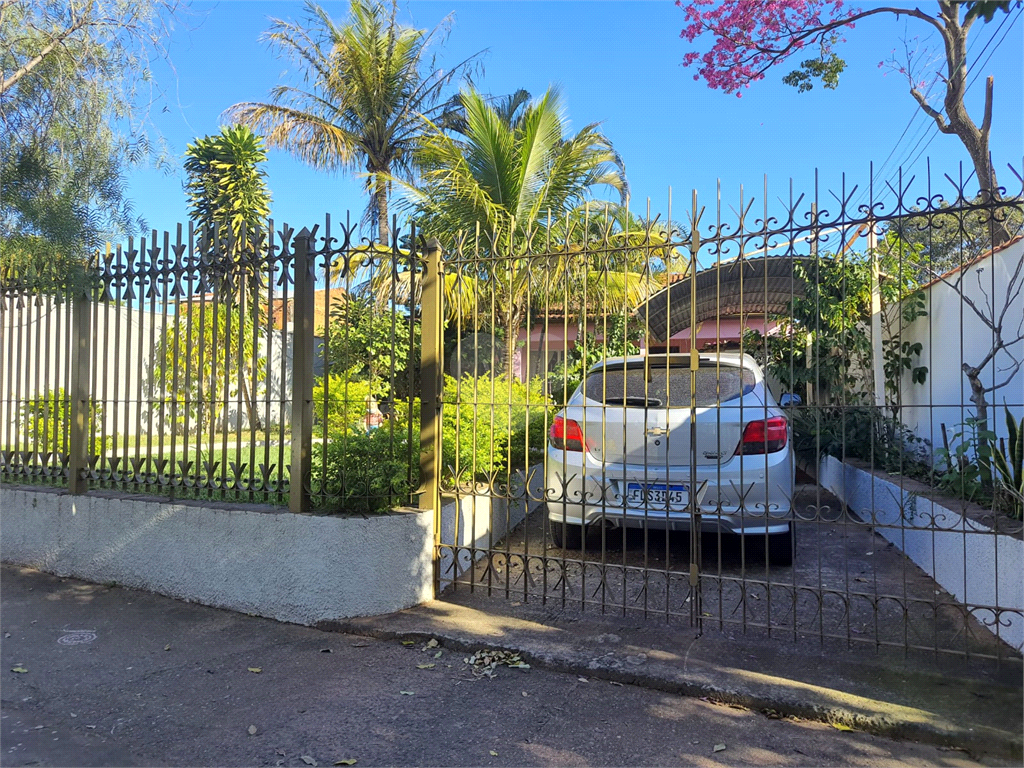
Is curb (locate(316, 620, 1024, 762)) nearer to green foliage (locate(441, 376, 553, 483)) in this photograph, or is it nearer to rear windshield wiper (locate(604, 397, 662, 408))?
green foliage (locate(441, 376, 553, 483))

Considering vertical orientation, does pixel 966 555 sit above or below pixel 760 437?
below

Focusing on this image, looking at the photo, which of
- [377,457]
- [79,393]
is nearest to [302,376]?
[377,457]

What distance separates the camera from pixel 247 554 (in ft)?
15.1

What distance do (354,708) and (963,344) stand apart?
15.4ft

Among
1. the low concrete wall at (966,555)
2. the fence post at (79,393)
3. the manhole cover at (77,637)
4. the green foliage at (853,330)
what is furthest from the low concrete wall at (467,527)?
the fence post at (79,393)

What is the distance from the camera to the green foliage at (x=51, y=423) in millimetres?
5707

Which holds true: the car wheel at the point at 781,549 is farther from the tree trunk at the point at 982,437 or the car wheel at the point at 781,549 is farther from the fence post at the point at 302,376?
the fence post at the point at 302,376

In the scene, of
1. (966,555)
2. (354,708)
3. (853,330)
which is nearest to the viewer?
(354,708)

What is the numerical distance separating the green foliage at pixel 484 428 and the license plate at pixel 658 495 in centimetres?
73

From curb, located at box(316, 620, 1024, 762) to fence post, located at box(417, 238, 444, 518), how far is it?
3.19 ft

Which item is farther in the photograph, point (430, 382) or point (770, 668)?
point (430, 382)

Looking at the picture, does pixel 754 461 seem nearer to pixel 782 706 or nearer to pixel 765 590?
pixel 765 590

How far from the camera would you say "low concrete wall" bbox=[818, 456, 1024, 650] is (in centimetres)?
338

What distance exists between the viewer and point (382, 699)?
3350mm
